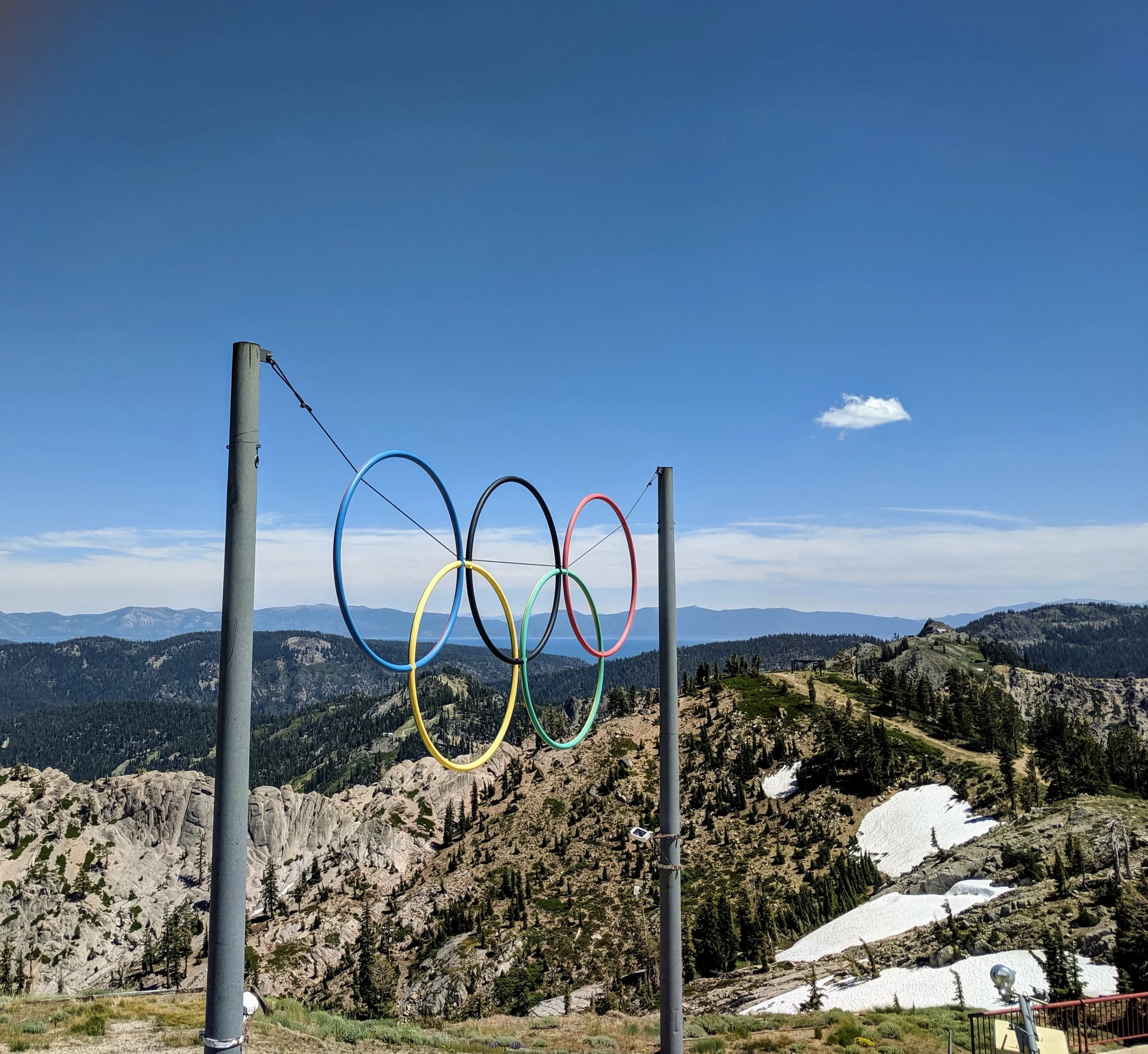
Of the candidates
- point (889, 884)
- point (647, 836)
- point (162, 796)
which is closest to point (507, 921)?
point (889, 884)

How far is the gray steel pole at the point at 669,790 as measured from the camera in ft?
43.1

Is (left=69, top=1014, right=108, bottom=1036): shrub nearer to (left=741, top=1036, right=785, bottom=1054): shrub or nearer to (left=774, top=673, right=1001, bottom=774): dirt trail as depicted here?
(left=741, top=1036, right=785, bottom=1054): shrub

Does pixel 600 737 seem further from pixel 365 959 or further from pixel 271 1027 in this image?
pixel 271 1027

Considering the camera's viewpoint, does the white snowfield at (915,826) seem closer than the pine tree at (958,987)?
No

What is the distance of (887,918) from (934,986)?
17.5 metres

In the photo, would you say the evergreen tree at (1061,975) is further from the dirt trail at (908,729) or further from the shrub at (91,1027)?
the dirt trail at (908,729)

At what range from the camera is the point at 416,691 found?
12188mm

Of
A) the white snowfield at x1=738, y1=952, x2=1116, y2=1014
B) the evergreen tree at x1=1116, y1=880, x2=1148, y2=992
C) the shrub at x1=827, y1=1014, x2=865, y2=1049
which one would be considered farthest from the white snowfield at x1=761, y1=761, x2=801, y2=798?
the shrub at x1=827, y1=1014, x2=865, y2=1049

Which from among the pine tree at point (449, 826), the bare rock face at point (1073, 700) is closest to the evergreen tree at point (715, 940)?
the pine tree at point (449, 826)

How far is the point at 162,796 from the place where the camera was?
149m

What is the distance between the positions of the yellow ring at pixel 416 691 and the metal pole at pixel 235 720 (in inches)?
77.2

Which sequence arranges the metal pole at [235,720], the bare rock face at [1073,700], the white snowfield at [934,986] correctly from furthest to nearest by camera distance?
the bare rock face at [1073,700] < the white snowfield at [934,986] < the metal pole at [235,720]

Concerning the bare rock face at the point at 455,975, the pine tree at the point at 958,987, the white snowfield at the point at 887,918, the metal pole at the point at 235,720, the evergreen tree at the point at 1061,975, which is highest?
the metal pole at the point at 235,720

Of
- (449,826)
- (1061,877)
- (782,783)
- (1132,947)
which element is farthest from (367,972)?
(1132,947)
